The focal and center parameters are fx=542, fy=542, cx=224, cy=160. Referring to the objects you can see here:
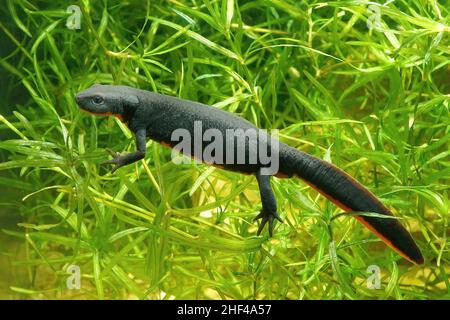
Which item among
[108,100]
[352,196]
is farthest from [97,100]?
[352,196]

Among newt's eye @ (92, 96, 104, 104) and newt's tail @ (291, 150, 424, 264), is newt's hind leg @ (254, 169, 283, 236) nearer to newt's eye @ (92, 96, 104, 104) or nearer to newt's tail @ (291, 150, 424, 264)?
newt's tail @ (291, 150, 424, 264)

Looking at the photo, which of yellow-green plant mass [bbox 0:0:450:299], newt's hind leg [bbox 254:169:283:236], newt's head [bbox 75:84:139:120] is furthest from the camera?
yellow-green plant mass [bbox 0:0:450:299]

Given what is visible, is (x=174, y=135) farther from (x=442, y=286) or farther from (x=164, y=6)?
(x=442, y=286)

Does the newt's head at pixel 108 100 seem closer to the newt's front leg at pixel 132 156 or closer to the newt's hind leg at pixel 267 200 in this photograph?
the newt's front leg at pixel 132 156

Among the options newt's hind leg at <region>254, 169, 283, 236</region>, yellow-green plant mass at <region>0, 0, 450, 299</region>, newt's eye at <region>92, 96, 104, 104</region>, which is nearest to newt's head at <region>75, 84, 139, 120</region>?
newt's eye at <region>92, 96, 104, 104</region>

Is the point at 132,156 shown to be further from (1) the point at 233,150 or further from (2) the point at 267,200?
(2) the point at 267,200
